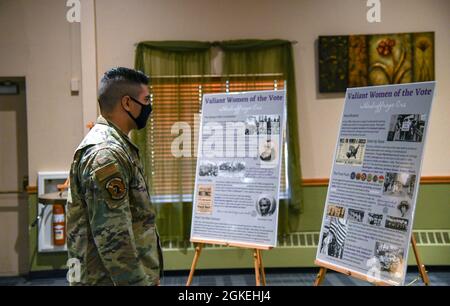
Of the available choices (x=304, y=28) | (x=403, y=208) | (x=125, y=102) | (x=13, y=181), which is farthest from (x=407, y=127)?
(x=13, y=181)

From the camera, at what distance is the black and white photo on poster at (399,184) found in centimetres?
235

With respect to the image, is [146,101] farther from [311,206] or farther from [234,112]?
[311,206]

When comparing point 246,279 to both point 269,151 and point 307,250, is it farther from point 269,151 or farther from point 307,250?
point 269,151

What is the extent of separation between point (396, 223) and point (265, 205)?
3.15 ft

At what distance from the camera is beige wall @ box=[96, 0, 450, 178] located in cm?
425

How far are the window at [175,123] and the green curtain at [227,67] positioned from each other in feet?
0.20

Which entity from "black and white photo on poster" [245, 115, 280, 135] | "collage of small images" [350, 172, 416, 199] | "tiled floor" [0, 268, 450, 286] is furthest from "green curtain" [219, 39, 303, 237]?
"collage of small images" [350, 172, 416, 199]

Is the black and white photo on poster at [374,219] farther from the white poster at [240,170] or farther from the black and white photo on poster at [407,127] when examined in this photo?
the white poster at [240,170]

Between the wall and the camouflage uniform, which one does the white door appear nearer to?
the wall

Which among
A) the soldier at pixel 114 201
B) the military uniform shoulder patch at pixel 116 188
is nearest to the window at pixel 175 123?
the soldier at pixel 114 201

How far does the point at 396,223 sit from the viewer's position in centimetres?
238

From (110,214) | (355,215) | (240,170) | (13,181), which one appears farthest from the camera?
(13,181)
